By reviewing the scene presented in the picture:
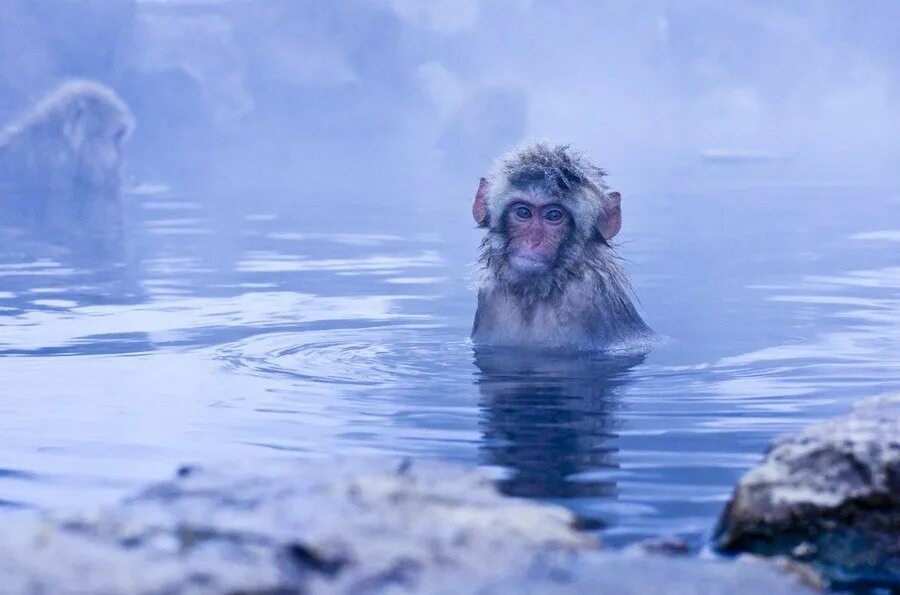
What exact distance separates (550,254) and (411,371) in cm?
75

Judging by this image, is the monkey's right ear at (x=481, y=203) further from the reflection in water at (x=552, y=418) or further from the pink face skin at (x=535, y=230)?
the reflection in water at (x=552, y=418)

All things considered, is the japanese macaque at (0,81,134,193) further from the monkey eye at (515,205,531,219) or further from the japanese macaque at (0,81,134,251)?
the monkey eye at (515,205,531,219)

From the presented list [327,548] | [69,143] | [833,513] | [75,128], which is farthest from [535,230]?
[69,143]

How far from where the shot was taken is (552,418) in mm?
4285

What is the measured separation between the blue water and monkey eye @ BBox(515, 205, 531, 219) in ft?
1.88

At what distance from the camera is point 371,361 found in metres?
5.56

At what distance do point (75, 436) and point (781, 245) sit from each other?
832cm

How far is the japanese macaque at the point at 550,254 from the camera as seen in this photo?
5547mm

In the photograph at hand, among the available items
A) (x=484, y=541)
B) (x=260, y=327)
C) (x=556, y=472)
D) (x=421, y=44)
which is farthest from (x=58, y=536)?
(x=421, y=44)

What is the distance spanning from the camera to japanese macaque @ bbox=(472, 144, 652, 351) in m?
5.55

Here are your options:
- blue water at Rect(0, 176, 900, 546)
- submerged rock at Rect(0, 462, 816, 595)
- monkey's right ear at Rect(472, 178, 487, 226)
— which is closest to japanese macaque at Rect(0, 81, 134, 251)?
blue water at Rect(0, 176, 900, 546)

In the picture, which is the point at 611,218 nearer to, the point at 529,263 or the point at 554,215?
the point at 554,215

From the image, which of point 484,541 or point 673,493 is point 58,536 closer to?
point 484,541

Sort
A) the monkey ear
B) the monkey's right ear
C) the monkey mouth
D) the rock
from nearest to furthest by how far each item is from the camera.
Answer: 1. the rock
2. the monkey mouth
3. the monkey's right ear
4. the monkey ear
